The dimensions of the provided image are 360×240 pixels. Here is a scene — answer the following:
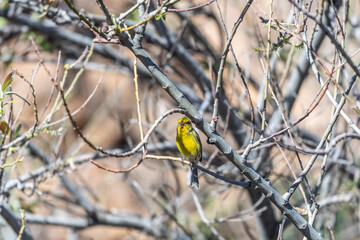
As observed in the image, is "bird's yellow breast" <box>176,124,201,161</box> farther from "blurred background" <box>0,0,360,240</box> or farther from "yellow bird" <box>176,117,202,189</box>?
"blurred background" <box>0,0,360,240</box>

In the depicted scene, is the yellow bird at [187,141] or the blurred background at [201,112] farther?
the yellow bird at [187,141]

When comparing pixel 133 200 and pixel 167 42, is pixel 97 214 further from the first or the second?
pixel 133 200

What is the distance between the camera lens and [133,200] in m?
10.3

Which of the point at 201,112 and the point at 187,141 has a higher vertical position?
the point at 201,112

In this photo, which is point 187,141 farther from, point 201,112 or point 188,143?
point 201,112

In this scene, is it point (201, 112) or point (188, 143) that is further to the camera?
point (201, 112)

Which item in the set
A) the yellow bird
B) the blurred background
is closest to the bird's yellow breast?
the yellow bird

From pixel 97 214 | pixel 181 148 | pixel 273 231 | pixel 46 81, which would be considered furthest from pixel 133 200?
pixel 181 148

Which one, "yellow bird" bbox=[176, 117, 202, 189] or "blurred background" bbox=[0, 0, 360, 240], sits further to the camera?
"yellow bird" bbox=[176, 117, 202, 189]

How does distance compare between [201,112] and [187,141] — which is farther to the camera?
[201,112]

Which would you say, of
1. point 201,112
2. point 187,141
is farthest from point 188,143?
point 201,112

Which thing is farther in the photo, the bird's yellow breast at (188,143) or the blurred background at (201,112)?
the bird's yellow breast at (188,143)

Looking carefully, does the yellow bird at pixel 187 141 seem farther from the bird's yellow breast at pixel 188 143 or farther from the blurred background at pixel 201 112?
the blurred background at pixel 201 112

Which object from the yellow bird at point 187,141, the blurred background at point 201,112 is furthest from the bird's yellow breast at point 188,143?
the blurred background at point 201,112
